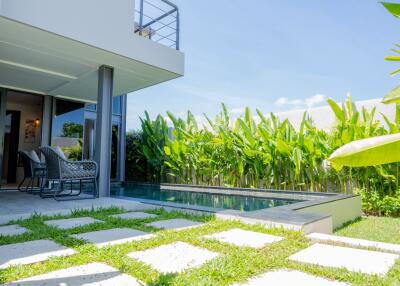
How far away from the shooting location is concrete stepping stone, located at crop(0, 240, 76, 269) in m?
2.29

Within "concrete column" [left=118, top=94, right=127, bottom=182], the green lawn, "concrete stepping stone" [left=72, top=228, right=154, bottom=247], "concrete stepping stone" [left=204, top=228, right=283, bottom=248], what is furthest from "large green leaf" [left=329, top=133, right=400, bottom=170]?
"concrete column" [left=118, top=94, right=127, bottom=182]

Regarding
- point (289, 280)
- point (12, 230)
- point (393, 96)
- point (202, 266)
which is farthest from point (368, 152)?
point (12, 230)

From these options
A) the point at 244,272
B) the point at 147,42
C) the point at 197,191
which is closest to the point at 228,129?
the point at 197,191

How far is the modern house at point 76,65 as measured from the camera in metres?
4.77

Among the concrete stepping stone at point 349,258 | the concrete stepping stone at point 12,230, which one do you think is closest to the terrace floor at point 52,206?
the concrete stepping stone at point 12,230

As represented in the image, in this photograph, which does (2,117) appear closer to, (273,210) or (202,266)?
(273,210)

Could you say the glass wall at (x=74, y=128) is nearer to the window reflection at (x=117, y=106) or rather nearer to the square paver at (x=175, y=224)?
the window reflection at (x=117, y=106)

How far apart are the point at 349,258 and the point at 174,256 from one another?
142 centimetres

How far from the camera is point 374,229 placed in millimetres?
4809

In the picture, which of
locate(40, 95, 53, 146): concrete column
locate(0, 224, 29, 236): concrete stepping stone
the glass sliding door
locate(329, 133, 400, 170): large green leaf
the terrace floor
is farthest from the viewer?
the glass sliding door

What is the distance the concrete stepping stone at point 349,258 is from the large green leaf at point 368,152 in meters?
1.73

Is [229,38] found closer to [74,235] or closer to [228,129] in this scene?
[228,129]

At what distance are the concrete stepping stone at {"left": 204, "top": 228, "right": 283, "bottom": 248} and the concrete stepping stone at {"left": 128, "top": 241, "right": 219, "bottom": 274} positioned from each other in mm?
392

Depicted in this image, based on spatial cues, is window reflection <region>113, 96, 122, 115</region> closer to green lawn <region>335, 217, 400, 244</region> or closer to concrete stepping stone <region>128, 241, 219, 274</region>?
green lawn <region>335, 217, 400, 244</region>
